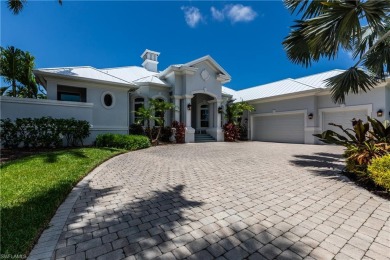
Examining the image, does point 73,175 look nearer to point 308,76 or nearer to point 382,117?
point 382,117

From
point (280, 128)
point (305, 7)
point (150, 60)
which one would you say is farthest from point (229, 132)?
point (150, 60)

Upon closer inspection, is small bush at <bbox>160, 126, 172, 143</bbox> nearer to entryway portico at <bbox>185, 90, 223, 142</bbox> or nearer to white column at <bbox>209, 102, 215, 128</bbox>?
entryway portico at <bbox>185, 90, 223, 142</bbox>

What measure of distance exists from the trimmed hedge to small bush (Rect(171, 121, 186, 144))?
279 inches

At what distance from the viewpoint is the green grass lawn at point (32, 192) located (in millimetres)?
2738

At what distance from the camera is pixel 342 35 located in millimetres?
5969

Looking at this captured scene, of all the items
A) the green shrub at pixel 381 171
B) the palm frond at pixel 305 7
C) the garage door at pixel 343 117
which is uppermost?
the palm frond at pixel 305 7

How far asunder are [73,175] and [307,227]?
5921 mm

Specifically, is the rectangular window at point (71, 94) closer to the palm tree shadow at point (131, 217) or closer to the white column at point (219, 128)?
the white column at point (219, 128)

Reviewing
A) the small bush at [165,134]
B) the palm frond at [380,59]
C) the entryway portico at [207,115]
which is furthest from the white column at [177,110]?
the palm frond at [380,59]

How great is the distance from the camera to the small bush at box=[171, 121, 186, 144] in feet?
53.0

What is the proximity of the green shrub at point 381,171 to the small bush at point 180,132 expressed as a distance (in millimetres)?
12469

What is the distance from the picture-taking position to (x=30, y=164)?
22.0 ft

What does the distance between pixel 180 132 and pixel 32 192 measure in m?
12.1

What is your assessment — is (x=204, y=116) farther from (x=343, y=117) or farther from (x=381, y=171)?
(x=381, y=171)
